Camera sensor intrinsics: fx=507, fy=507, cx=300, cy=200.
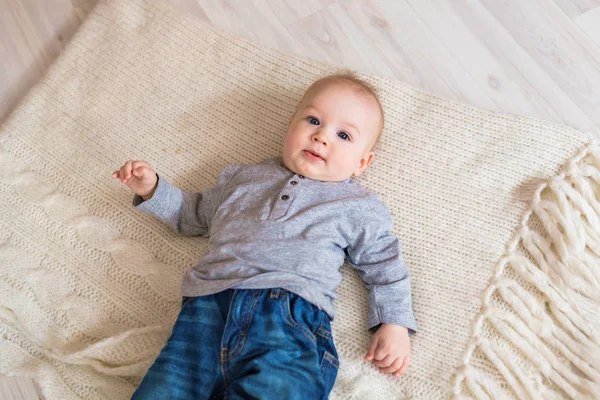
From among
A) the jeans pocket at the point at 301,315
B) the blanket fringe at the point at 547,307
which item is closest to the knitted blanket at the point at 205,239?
the blanket fringe at the point at 547,307

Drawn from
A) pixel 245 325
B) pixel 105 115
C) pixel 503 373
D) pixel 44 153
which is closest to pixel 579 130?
pixel 503 373

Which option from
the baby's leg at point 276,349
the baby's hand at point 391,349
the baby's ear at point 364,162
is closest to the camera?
the baby's leg at point 276,349

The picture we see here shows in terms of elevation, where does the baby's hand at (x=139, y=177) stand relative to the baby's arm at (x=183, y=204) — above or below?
above

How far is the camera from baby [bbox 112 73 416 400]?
88 centimetres

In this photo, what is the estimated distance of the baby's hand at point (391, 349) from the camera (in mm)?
949

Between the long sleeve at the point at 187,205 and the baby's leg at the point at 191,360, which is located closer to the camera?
the baby's leg at the point at 191,360

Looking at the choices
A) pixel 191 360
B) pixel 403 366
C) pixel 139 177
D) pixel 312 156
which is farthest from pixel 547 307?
pixel 139 177

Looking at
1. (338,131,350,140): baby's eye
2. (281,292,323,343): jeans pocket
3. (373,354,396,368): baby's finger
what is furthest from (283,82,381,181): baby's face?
(373,354,396,368): baby's finger

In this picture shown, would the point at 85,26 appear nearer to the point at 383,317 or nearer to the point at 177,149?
the point at 177,149

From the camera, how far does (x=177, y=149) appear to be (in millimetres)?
1205

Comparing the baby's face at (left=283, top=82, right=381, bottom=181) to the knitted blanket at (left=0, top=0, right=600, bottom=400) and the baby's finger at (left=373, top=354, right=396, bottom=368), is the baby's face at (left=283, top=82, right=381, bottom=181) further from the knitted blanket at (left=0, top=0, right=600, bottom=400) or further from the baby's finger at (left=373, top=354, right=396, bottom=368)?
the baby's finger at (left=373, top=354, right=396, bottom=368)

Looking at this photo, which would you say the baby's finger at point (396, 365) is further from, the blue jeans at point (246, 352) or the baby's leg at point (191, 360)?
the baby's leg at point (191, 360)

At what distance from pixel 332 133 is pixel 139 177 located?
0.39 metres

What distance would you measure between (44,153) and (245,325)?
695 millimetres
